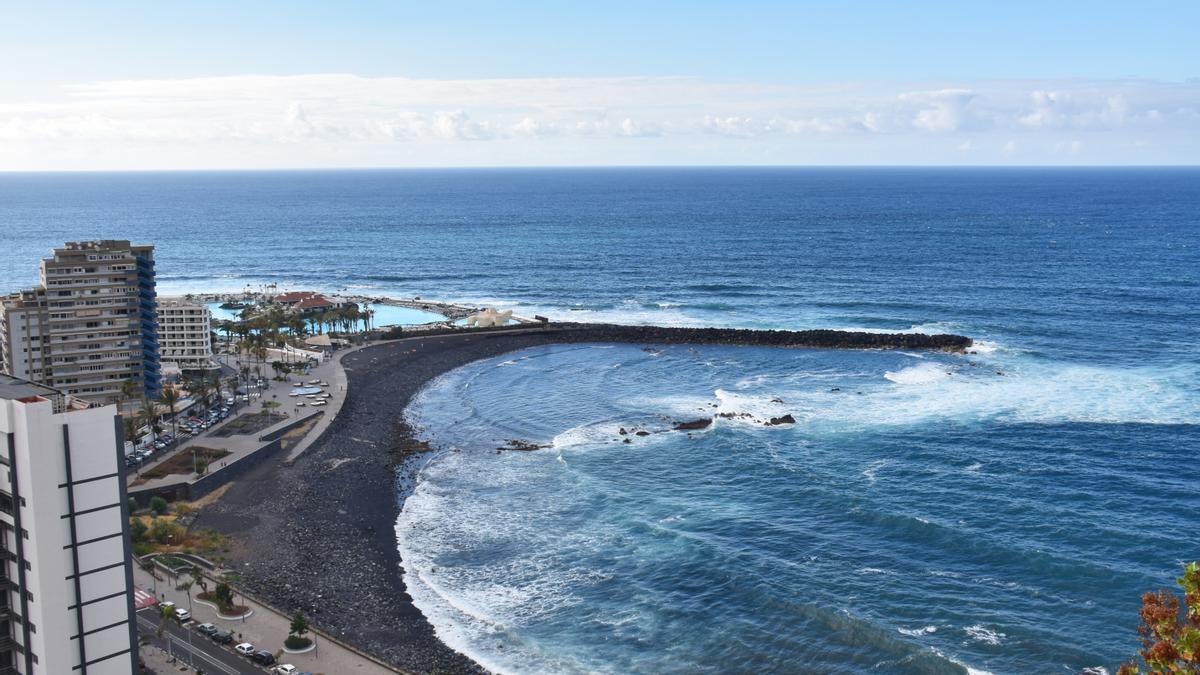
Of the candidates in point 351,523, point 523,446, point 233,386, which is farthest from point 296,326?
point 351,523

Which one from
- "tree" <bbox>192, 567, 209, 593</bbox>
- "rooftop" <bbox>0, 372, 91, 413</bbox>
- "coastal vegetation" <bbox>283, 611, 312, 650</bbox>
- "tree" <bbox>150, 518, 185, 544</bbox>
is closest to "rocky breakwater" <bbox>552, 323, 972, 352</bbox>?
"tree" <bbox>150, 518, 185, 544</bbox>

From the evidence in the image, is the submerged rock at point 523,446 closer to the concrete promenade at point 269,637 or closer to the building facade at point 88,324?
the concrete promenade at point 269,637

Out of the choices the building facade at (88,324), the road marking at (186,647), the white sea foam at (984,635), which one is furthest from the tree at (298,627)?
the building facade at (88,324)

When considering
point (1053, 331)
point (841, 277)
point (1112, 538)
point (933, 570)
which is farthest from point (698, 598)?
point (841, 277)

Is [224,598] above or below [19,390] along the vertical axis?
below

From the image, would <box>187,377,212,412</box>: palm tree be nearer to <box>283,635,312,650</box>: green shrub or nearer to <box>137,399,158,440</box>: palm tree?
<box>137,399,158,440</box>: palm tree

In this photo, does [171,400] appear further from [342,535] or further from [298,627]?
[298,627]
